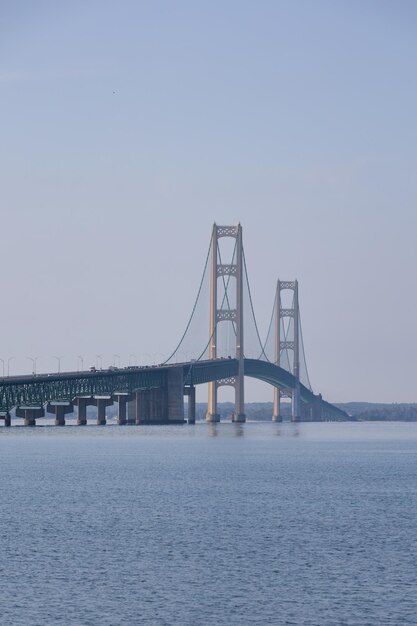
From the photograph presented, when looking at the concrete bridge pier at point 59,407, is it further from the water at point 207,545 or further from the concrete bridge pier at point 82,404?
the water at point 207,545

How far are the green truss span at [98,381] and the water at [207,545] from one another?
69031mm

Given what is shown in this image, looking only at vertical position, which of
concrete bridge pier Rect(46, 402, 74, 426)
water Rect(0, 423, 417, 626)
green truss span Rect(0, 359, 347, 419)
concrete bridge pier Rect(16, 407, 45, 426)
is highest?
green truss span Rect(0, 359, 347, 419)

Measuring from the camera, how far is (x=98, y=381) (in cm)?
17775

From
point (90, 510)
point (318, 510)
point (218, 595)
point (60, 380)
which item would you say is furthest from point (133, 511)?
point (60, 380)

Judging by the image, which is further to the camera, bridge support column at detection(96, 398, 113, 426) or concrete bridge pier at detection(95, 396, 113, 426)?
bridge support column at detection(96, 398, 113, 426)

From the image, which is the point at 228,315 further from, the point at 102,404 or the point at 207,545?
the point at 207,545

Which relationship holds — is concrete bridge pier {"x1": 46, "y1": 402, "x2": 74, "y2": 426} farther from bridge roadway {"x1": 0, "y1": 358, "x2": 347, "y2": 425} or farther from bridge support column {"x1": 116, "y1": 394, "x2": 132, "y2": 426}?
bridge support column {"x1": 116, "y1": 394, "x2": 132, "y2": 426}

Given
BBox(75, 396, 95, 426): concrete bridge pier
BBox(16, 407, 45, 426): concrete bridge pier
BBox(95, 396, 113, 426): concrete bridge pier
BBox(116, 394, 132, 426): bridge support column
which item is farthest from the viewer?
BBox(116, 394, 132, 426): bridge support column

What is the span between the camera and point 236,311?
19225 centimetres

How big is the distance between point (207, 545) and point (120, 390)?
428 feet

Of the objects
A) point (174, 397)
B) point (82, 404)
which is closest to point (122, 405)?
point (174, 397)

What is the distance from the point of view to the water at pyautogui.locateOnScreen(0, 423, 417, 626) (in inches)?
1422

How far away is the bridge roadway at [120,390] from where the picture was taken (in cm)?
16300

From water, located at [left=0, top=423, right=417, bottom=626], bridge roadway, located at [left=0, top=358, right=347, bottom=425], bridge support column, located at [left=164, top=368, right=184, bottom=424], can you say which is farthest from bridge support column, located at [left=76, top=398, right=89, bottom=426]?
water, located at [left=0, top=423, right=417, bottom=626]
